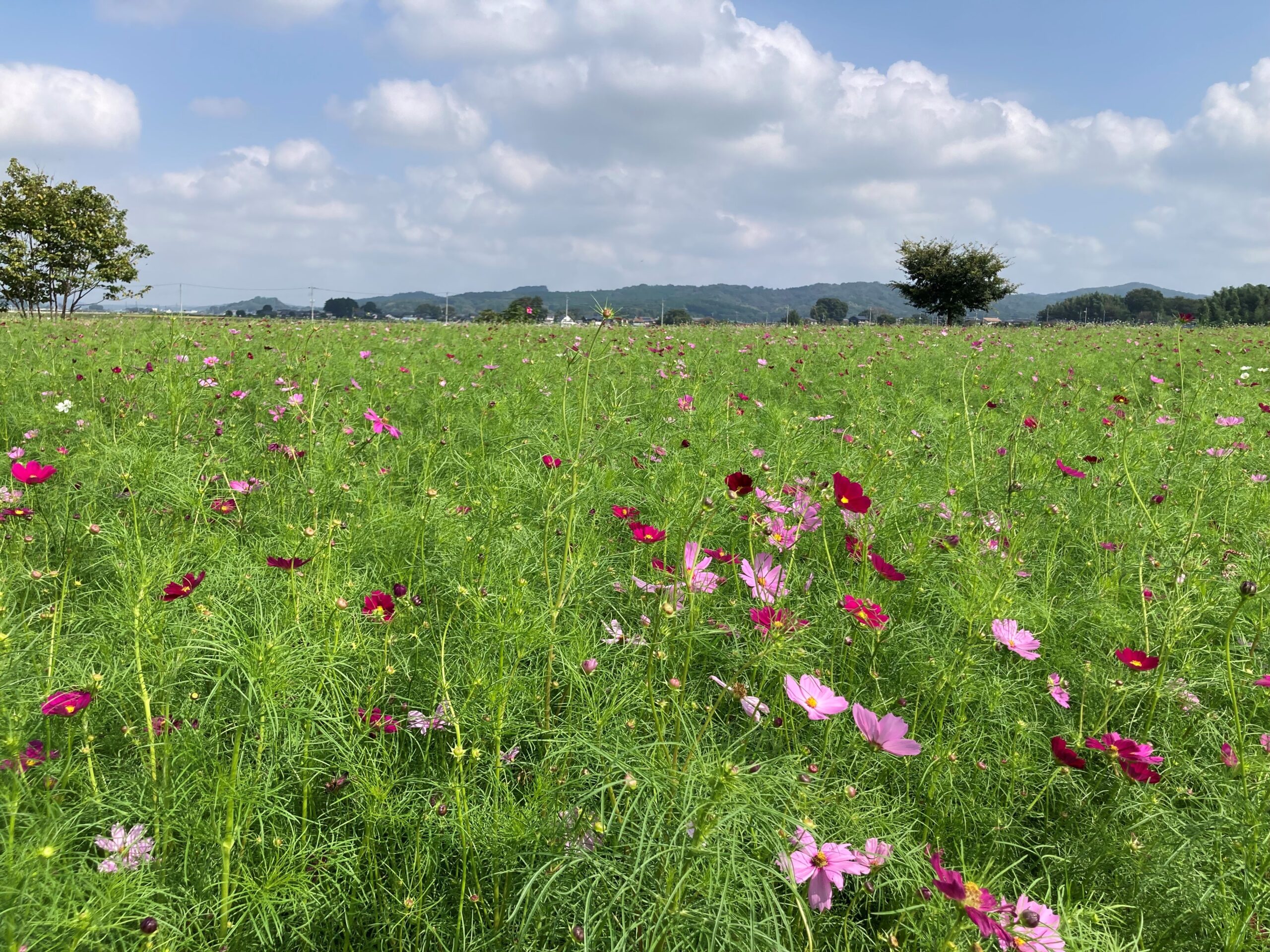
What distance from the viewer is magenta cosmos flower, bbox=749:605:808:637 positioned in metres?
0.99

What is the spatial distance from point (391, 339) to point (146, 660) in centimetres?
760

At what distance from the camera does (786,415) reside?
338 centimetres

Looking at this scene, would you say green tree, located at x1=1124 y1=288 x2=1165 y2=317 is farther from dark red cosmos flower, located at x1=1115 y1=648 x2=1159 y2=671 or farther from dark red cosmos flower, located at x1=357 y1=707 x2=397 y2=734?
dark red cosmos flower, located at x1=357 y1=707 x2=397 y2=734

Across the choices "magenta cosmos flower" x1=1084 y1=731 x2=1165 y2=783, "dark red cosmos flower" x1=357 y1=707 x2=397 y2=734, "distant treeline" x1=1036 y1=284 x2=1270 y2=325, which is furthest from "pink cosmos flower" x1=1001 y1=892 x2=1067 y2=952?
"distant treeline" x1=1036 y1=284 x2=1270 y2=325

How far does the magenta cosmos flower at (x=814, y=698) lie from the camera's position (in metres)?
1.02

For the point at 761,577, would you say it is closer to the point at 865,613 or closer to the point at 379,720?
the point at 865,613

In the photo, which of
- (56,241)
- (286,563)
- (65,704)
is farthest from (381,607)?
(56,241)

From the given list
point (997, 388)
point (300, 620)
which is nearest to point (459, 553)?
point (300, 620)

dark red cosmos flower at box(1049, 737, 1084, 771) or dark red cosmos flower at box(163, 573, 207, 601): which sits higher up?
dark red cosmos flower at box(163, 573, 207, 601)

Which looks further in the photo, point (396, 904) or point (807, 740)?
point (807, 740)

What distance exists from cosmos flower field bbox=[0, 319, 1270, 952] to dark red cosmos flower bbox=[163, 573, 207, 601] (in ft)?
0.04

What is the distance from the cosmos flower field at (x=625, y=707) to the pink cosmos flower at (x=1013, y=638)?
27 millimetres

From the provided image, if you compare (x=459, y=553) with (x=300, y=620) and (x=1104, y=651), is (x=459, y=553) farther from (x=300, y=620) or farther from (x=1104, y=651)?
(x=1104, y=651)

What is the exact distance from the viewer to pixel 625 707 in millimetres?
1245
